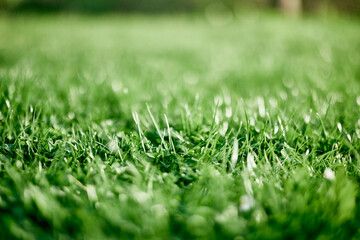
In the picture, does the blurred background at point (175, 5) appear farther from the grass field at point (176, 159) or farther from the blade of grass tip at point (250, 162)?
the blade of grass tip at point (250, 162)

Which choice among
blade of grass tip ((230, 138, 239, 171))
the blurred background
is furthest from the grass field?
the blurred background

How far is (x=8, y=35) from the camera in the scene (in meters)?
4.54

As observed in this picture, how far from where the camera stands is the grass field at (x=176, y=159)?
772 millimetres

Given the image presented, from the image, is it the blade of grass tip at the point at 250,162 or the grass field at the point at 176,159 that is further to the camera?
the blade of grass tip at the point at 250,162

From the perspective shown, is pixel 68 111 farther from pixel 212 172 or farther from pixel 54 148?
pixel 212 172

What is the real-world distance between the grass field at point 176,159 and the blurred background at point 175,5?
751cm

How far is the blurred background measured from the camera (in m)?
8.58

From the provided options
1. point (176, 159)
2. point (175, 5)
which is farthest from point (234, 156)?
point (175, 5)

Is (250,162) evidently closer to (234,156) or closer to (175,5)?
(234,156)

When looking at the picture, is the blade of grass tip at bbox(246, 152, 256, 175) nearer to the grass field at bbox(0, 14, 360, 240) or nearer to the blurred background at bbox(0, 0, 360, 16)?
the grass field at bbox(0, 14, 360, 240)

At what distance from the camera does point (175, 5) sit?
9.52m

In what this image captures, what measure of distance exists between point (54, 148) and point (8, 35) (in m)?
4.64

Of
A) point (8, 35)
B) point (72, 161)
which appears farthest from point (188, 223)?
point (8, 35)

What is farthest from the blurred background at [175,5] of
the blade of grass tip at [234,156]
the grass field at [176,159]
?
the blade of grass tip at [234,156]
